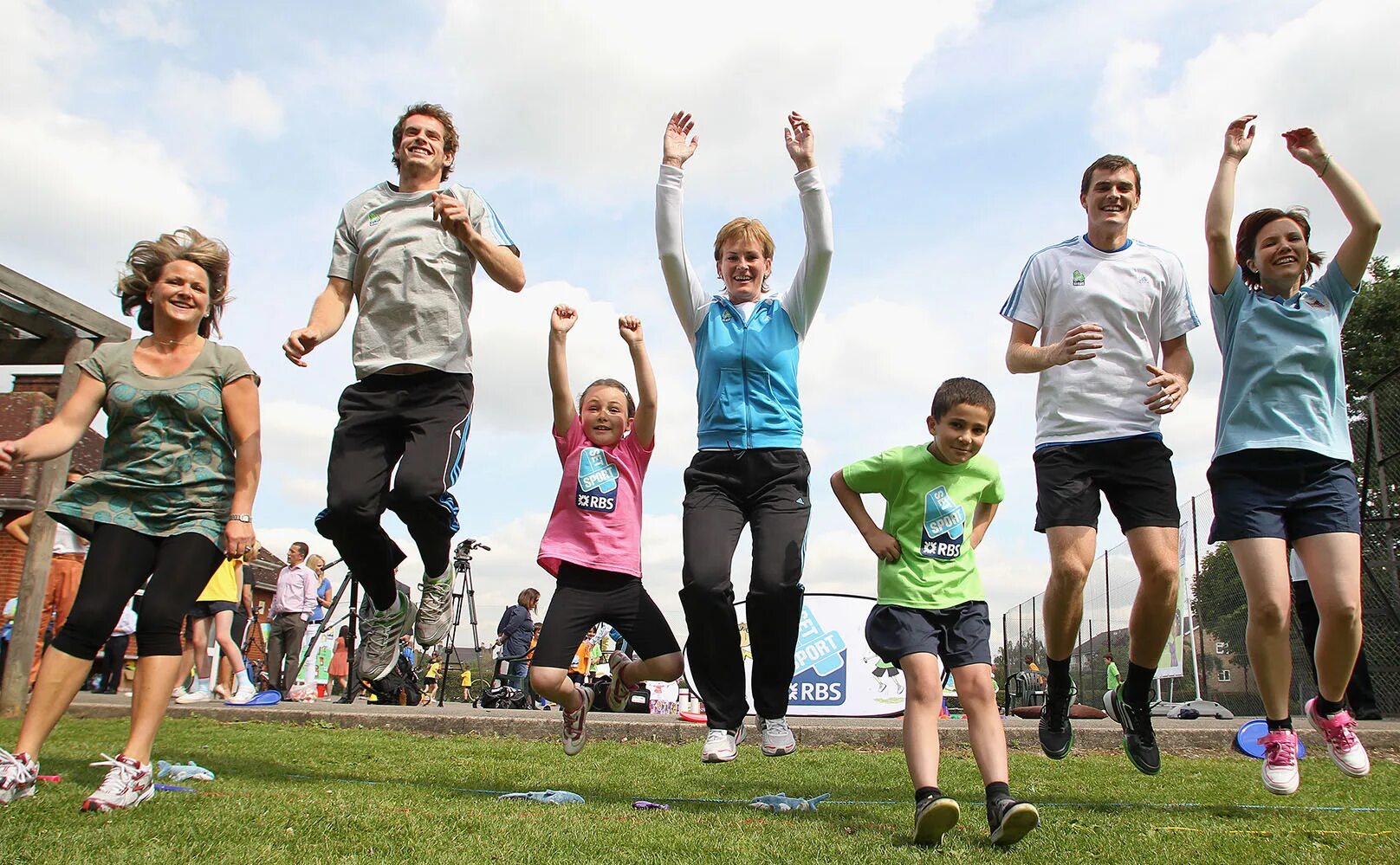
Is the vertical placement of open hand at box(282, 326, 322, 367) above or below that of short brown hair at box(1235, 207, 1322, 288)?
below

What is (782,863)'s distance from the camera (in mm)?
2799

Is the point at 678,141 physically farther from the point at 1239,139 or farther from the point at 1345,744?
the point at 1345,744

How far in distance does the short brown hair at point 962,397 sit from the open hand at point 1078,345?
371mm

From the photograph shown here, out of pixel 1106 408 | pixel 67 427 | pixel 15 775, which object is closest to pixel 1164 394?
pixel 1106 408

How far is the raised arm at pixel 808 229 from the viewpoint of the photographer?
15.5 ft

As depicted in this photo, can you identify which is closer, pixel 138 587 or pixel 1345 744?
pixel 138 587

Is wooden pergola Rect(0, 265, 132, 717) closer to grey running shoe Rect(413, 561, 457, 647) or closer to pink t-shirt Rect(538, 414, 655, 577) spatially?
grey running shoe Rect(413, 561, 457, 647)

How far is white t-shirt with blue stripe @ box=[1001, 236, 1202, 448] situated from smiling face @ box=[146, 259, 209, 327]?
3673 millimetres

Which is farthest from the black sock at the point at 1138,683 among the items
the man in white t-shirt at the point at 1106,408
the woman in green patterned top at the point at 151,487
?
the woman in green patterned top at the point at 151,487

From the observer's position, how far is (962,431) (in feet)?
13.1

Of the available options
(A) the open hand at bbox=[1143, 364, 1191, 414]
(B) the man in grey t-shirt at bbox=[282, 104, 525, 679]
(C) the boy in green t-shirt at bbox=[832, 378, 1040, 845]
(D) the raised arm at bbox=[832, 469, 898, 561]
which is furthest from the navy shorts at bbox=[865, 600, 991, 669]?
(B) the man in grey t-shirt at bbox=[282, 104, 525, 679]

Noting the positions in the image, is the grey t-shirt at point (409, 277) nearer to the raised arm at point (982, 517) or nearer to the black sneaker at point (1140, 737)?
the raised arm at point (982, 517)

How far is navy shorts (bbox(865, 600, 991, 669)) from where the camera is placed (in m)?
3.66

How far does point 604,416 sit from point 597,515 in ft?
1.78
